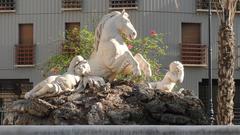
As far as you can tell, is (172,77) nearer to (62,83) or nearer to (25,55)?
(62,83)

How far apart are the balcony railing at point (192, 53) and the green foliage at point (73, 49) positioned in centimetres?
821

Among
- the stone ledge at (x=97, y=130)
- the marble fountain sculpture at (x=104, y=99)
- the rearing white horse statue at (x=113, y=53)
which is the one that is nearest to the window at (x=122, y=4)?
the rearing white horse statue at (x=113, y=53)

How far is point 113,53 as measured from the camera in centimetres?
1180

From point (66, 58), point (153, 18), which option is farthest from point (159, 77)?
point (153, 18)

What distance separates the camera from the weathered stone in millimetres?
10977

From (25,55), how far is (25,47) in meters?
0.40

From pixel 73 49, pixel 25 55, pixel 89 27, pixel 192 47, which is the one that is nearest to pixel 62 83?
pixel 73 49

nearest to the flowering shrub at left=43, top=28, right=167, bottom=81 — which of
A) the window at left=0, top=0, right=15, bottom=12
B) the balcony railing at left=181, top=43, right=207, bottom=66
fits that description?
the balcony railing at left=181, top=43, right=207, bottom=66

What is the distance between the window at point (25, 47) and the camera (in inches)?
1366

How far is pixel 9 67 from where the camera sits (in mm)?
34875

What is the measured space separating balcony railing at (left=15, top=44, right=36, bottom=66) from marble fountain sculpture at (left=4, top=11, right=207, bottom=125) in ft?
75.5

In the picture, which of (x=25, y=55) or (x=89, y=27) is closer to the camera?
(x=89, y=27)

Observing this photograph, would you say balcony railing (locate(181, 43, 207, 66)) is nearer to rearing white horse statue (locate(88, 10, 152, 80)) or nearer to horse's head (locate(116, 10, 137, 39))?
rearing white horse statue (locate(88, 10, 152, 80))

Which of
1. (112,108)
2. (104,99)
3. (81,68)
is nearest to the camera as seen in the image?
(112,108)
